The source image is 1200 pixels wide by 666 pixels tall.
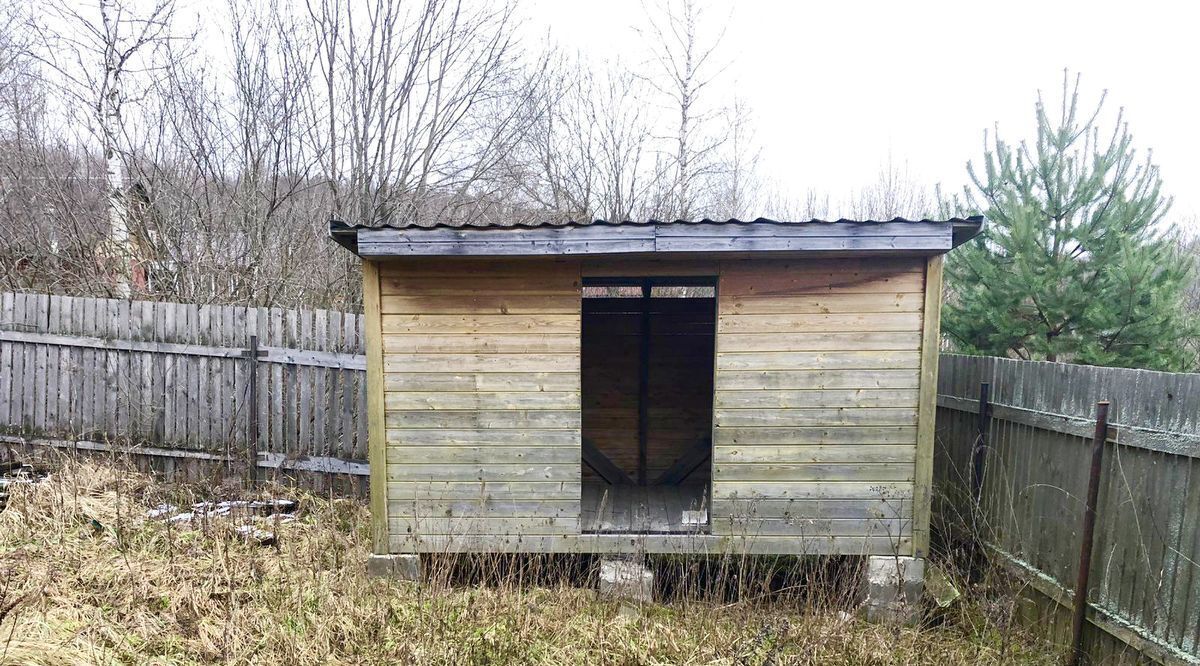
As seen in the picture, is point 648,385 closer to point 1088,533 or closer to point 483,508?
point 483,508

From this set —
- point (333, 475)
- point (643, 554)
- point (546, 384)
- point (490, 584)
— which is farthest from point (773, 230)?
point (333, 475)

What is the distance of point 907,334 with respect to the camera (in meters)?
4.18

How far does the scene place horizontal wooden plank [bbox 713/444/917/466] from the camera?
4.26 metres

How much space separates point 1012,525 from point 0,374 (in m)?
9.49

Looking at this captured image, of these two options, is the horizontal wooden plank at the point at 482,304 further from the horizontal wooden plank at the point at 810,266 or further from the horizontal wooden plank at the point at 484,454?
the horizontal wooden plank at the point at 810,266

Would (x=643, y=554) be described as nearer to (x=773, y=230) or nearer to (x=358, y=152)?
(x=773, y=230)

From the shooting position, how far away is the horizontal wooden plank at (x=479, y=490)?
4391 mm

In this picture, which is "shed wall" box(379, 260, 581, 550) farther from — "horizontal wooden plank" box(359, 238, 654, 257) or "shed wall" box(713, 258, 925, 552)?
"shed wall" box(713, 258, 925, 552)

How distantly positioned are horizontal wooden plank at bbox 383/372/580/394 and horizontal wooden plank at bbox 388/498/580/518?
0.84 m

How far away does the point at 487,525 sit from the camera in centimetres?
441

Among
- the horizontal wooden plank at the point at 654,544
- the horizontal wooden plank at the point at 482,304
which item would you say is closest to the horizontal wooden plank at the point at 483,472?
the horizontal wooden plank at the point at 654,544

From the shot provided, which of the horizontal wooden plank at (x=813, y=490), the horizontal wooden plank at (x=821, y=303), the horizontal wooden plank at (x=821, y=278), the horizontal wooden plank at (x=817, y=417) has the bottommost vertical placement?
the horizontal wooden plank at (x=813, y=490)

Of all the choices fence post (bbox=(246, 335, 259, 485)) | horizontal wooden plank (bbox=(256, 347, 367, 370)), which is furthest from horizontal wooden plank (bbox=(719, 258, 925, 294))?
fence post (bbox=(246, 335, 259, 485))

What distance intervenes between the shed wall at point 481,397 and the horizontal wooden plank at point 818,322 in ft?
3.81
